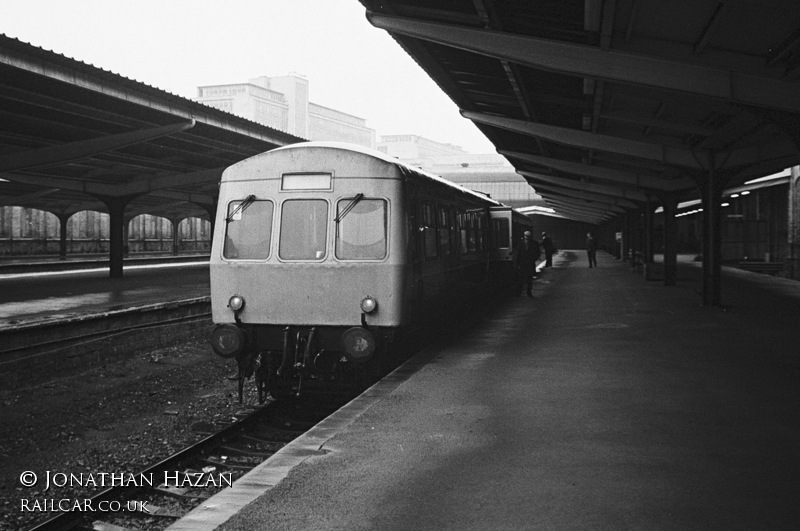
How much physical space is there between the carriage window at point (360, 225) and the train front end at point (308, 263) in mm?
11

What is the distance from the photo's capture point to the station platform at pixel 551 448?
14.8 feet

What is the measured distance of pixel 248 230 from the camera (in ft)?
29.7

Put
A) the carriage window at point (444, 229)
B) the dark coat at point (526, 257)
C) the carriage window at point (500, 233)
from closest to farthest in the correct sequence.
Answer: the carriage window at point (444, 229) → the carriage window at point (500, 233) → the dark coat at point (526, 257)

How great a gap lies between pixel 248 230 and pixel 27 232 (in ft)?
124

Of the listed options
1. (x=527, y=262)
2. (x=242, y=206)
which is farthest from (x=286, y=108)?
(x=242, y=206)

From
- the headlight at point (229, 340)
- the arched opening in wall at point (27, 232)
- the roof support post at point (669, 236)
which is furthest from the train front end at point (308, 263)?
the arched opening in wall at point (27, 232)

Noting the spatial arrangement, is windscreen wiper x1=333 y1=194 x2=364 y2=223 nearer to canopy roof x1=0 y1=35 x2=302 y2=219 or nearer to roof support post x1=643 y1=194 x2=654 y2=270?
canopy roof x1=0 y1=35 x2=302 y2=219

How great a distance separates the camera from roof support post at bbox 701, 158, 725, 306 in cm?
1645

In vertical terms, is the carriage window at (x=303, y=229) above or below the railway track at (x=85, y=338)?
above

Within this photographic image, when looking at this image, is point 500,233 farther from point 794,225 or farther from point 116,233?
point 794,225

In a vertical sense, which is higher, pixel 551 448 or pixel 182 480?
pixel 551 448

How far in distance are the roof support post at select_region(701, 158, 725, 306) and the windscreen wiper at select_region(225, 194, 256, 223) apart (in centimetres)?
1096

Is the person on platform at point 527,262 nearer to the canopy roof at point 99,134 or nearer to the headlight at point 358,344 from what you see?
the canopy roof at point 99,134

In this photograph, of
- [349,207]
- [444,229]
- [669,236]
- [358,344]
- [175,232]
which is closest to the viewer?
[358,344]
